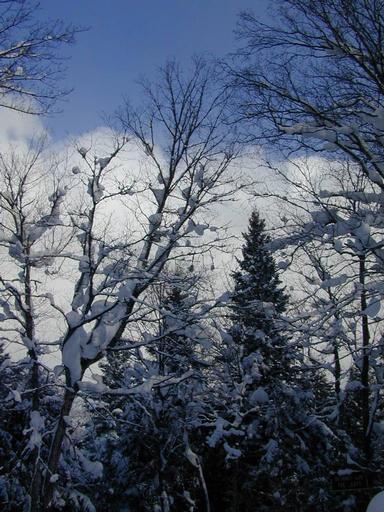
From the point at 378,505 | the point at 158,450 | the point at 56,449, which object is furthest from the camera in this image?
the point at 158,450

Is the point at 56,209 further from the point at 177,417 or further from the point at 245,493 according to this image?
the point at 245,493

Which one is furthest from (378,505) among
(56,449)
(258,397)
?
(258,397)

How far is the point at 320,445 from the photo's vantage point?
13.9 metres

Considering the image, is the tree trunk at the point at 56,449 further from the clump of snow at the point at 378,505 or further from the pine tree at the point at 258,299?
the pine tree at the point at 258,299

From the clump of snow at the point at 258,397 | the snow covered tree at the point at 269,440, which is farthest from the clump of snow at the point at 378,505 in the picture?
the clump of snow at the point at 258,397

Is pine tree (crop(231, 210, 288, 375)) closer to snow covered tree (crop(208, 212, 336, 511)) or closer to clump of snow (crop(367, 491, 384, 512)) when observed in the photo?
snow covered tree (crop(208, 212, 336, 511))

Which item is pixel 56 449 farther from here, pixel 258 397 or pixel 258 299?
pixel 258 299

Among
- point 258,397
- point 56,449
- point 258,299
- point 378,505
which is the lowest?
point 378,505

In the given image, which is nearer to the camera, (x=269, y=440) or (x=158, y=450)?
(x=158, y=450)

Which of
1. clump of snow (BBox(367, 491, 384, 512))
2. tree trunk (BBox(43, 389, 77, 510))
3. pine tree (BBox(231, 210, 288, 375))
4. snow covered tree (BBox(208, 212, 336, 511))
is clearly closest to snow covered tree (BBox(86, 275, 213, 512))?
snow covered tree (BBox(208, 212, 336, 511))

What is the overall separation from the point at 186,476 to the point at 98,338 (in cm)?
952

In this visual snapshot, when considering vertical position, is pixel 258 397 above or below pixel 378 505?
above

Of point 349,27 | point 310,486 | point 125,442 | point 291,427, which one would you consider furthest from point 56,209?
point 310,486

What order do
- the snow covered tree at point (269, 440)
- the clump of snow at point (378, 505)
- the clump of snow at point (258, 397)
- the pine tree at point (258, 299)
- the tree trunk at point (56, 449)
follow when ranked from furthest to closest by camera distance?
the pine tree at point (258, 299) → the clump of snow at point (258, 397) → the snow covered tree at point (269, 440) → the tree trunk at point (56, 449) → the clump of snow at point (378, 505)
